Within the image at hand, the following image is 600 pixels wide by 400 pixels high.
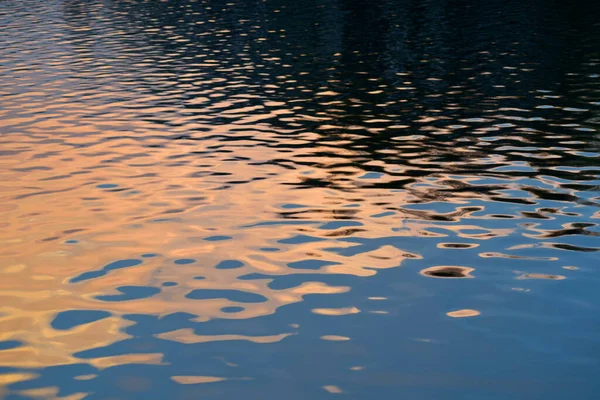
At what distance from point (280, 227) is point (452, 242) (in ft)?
12.1

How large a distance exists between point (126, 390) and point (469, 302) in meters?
5.78

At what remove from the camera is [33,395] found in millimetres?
11070

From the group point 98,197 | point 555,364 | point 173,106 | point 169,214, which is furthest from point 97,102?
point 555,364

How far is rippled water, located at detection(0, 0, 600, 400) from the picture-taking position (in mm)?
11672

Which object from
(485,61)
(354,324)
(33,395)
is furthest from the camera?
(485,61)

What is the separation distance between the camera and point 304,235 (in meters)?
17.1

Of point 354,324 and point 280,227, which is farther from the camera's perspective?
point 280,227

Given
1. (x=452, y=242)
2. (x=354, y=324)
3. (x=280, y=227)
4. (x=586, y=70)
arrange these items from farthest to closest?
(x=586, y=70), (x=280, y=227), (x=452, y=242), (x=354, y=324)

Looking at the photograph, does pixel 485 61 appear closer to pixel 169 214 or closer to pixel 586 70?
pixel 586 70

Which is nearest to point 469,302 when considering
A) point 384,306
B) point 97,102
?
point 384,306

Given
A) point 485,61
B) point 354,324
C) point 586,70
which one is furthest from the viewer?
point 485,61

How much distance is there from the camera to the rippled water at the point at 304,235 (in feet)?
38.3

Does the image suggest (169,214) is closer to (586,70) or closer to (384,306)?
(384,306)

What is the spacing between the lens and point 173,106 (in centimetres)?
3294
